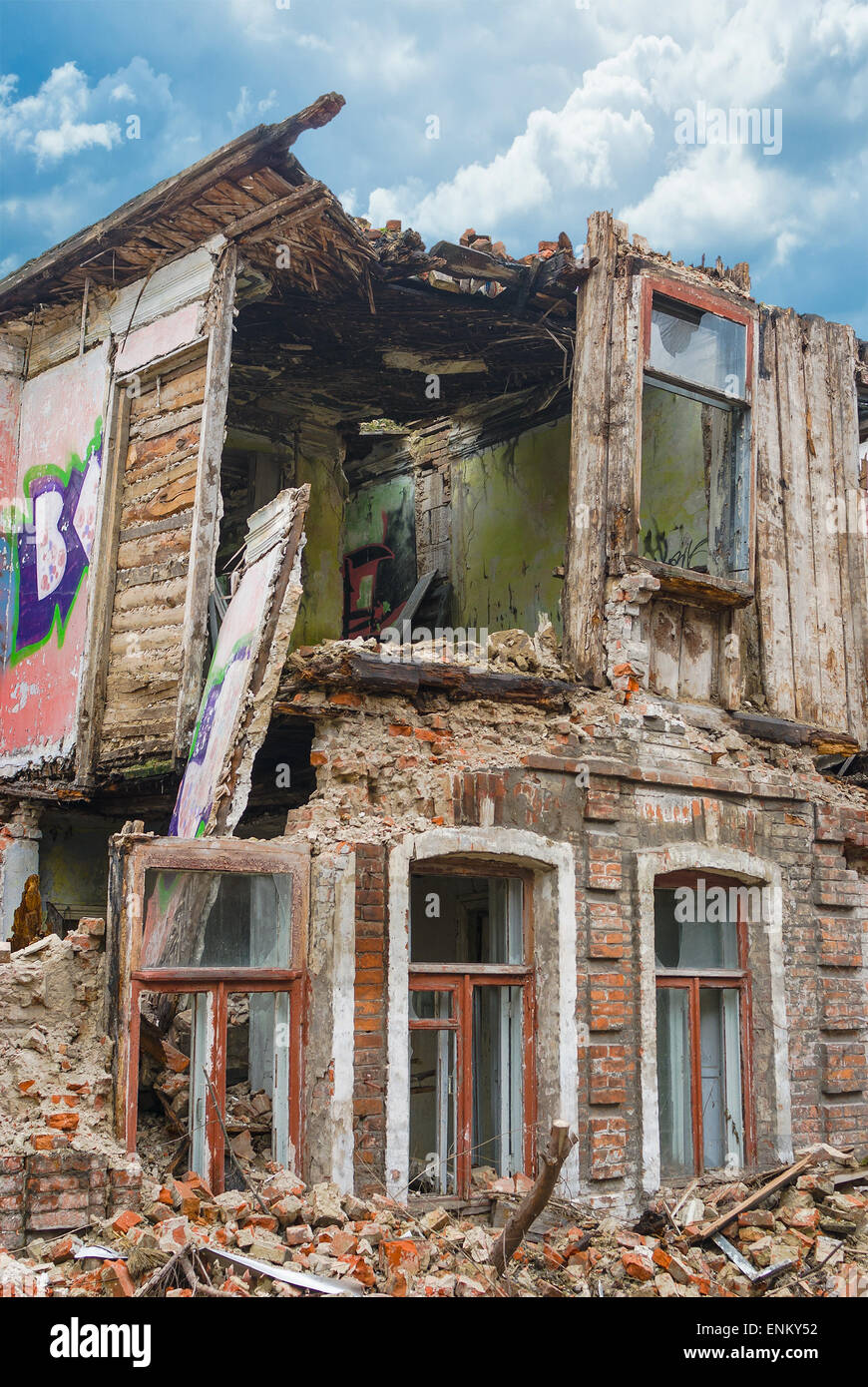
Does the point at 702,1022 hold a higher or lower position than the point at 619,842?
lower

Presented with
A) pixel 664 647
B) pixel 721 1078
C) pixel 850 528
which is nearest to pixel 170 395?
pixel 664 647

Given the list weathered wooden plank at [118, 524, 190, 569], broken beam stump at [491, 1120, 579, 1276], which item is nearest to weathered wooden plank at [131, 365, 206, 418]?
weathered wooden plank at [118, 524, 190, 569]

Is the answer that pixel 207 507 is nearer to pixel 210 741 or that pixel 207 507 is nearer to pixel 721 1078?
pixel 210 741

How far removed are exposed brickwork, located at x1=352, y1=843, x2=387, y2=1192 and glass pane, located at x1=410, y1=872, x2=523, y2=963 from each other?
87 centimetres

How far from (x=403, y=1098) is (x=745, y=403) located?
6.16 metres

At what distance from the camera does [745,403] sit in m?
10.4

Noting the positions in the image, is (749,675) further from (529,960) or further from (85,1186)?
(85,1186)

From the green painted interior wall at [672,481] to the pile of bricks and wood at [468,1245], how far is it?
487 centimetres

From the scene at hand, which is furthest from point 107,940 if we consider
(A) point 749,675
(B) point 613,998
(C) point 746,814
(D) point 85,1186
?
(A) point 749,675

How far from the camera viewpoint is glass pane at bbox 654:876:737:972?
30.5 feet

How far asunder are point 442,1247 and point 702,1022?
11.3ft

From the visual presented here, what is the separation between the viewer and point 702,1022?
9367mm

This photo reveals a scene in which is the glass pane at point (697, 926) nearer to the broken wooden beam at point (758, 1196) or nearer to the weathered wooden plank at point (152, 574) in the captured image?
the broken wooden beam at point (758, 1196)

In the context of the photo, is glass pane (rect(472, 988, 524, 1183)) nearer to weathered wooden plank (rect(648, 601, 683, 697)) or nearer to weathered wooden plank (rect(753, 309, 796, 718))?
weathered wooden plank (rect(648, 601, 683, 697))
